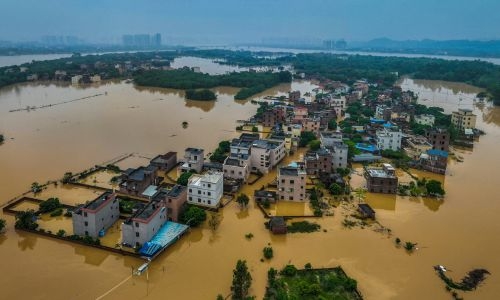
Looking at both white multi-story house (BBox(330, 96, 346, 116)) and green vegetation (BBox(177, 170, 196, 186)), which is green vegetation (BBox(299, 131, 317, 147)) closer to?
green vegetation (BBox(177, 170, 196, 186))

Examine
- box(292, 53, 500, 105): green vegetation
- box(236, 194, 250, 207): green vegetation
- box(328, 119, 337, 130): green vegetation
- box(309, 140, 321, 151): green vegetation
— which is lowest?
box(236, 194, 250, 207): green vegetation

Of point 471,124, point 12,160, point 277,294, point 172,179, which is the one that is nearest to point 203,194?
point 172,179

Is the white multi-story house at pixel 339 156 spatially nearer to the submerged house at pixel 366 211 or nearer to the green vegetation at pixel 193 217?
the submerged house at pixel 366 211

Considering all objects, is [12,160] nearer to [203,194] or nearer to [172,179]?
[172,179]

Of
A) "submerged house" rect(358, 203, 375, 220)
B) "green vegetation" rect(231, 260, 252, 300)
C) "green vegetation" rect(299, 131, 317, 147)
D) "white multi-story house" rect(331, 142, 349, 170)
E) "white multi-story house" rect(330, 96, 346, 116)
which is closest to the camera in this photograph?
"green vegetation" rect(231, 260, 252, 300)

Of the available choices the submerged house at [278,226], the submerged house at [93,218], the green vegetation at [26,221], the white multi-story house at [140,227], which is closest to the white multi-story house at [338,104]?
the submerged house at [278,226]

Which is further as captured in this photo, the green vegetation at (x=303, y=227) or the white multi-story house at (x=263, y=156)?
the white multi-story house at (x=263, y=156)

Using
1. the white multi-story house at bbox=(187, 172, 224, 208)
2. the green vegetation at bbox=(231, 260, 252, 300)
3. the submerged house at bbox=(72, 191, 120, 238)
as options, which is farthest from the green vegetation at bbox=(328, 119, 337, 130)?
the green vegetation at bbox=(231, 260, 252, 300)
